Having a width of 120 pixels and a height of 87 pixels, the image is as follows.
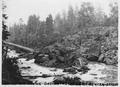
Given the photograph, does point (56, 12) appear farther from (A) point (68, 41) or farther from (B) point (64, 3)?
(A) point (68, 41)

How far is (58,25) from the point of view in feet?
11.0

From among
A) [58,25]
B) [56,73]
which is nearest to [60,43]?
[58,25]

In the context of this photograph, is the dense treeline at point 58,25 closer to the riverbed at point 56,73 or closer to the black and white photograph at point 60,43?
the black and white photograph at point 60,43

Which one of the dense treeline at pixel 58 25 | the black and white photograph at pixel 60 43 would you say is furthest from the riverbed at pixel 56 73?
the dense treeline at pixel 58 25

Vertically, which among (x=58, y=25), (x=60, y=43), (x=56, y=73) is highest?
(x=58, y=25)

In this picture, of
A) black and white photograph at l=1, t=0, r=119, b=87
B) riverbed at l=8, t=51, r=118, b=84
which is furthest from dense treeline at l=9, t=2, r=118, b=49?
riverbed at l=8, t=51, r=118, b=84

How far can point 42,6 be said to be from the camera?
11.2 ft

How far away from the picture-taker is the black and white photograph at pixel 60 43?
3.24m

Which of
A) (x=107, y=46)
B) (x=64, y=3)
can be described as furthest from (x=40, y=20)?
(x=107, y=46)

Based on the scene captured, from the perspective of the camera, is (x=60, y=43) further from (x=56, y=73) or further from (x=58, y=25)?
(x=56, y=73)

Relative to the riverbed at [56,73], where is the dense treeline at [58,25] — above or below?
above

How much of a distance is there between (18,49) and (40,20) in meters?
0.53

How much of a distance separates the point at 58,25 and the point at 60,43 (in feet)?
0.85

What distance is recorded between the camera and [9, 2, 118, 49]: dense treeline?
3.27m
